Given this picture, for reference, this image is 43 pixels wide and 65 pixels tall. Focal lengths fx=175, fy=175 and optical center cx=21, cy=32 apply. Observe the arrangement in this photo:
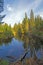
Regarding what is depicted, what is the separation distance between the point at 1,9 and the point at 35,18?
23745 millimetres

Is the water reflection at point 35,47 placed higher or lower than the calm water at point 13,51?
higher

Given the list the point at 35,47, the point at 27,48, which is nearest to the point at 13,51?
the point at 35,47

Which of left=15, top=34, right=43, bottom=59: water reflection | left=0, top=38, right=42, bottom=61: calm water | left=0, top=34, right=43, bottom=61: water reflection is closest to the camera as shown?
left=15, top=34, right=43, bottom=59: water reflection

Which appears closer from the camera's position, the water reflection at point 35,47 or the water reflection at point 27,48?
the water reflection at point 35,47

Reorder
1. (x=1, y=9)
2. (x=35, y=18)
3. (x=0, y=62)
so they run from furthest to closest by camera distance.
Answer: (x=35, y=18) < (x=1, y=9) < (x=0, y=62)

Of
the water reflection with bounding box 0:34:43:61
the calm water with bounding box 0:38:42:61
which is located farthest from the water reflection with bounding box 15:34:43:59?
the calm water with bounding box 0:38:42:61

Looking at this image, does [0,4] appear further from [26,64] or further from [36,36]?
[36,36]

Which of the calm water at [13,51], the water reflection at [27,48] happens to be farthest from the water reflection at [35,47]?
the calm water at [13,51]

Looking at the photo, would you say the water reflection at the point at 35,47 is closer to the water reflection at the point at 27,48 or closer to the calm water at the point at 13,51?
the water reflection at the point at 27,48

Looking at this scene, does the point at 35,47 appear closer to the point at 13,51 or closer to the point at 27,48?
the point at 13,51

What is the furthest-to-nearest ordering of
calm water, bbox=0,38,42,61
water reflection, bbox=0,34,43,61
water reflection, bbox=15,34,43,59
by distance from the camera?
calm water, bbox=0,38,42,61 < water reflection, bbox=0,34,43,61 < water reflection, bbox=15,34,43,59

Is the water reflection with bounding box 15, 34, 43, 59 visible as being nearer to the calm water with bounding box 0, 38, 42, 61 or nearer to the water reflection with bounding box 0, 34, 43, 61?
the water reflection with bounding box 0, 34, 43, 61

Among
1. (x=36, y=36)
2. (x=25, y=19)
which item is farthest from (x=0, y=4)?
(x=25, y=19)

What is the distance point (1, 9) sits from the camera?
9.43 metres
